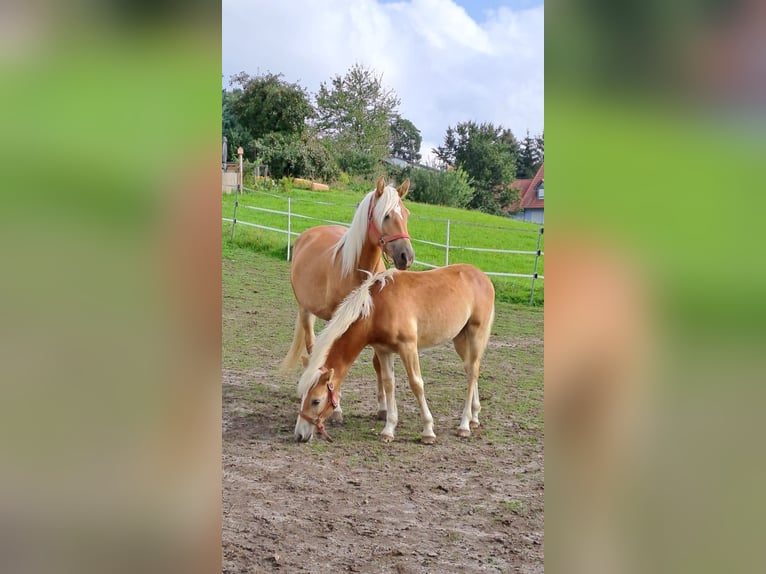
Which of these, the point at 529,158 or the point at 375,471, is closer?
the point at 375,471

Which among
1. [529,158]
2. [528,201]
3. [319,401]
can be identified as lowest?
[319,401]

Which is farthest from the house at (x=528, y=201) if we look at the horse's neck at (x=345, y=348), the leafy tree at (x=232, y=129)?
the leafy tree at (x=232, y=129)

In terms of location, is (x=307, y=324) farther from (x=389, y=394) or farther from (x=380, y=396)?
(x=389, y=394)

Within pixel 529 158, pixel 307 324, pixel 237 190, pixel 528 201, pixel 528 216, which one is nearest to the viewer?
Answer: pixel 528 201

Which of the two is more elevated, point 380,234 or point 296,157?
point 296,157

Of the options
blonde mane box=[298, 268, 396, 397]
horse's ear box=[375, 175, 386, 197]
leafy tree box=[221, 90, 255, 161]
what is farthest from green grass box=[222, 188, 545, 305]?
blonde mane box=[298, 268, 396, 397]

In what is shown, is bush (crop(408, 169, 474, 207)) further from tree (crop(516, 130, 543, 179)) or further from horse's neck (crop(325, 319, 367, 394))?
horse's neck (crop(325, 319, 367, 394))

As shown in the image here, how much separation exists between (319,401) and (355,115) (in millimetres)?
1454

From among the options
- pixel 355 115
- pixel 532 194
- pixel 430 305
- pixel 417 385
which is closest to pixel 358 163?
pixel 355 115

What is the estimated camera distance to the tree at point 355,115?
115 inches

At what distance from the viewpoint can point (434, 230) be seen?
10.7 feet
